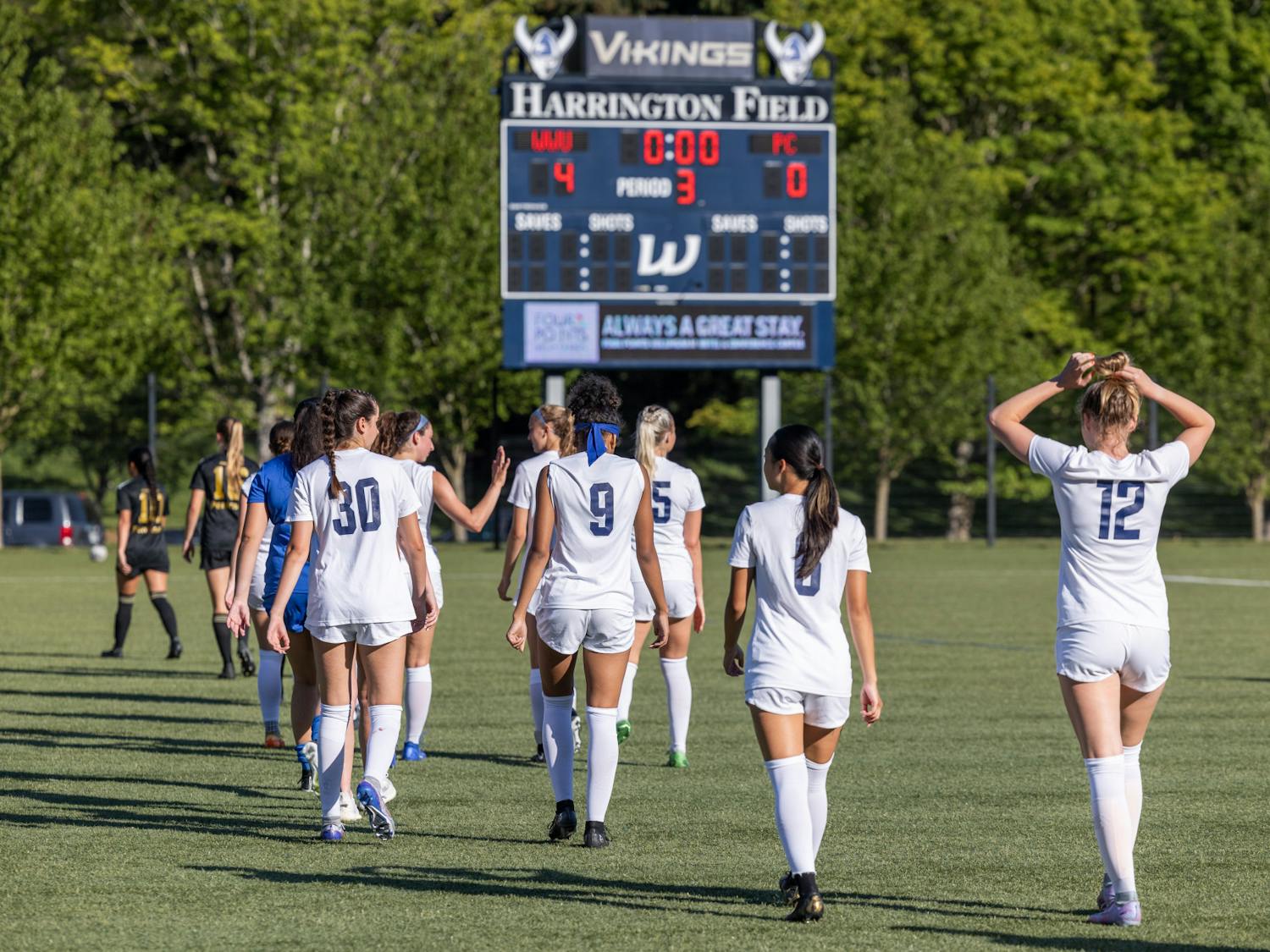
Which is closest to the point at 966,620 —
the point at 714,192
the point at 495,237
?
the point at 714,192

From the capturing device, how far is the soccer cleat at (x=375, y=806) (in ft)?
25.5

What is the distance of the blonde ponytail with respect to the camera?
8.88m

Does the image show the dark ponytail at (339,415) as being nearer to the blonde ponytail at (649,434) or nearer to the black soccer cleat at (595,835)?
the blonde ponytail at (649,434)

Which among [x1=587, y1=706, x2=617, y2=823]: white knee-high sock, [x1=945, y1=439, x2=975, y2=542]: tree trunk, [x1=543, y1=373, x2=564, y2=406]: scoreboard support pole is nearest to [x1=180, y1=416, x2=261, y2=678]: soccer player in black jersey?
[x1=587, y1=706, x2=617, y2=823]: white knee-high sock

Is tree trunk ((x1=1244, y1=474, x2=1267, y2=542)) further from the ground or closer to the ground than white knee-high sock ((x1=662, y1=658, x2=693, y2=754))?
closer to the ground

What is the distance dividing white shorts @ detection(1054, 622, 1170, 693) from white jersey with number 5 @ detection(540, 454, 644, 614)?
6.84ft

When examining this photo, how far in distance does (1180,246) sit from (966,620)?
91.7 feet

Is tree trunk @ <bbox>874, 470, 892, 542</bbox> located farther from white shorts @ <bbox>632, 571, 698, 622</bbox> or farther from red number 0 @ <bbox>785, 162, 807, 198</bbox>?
white shorts @ <bbox>632, 571, 698, 622</bbox>

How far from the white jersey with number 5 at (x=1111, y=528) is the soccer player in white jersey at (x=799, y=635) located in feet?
2.29

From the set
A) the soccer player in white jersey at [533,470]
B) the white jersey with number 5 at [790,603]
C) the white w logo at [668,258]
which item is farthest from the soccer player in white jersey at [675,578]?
the white w logo at [668,258]

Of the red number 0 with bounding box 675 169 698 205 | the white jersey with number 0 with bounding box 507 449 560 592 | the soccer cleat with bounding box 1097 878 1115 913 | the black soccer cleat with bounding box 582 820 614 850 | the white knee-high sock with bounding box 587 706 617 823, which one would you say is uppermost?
the red number 0 with bounding box 675 169 698 205

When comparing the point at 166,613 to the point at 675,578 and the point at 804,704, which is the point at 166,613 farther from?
the point at 804,704

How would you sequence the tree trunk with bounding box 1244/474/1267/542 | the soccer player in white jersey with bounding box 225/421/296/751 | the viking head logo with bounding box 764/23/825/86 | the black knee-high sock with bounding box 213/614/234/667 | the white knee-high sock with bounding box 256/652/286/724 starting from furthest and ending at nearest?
the tree trunk with bounding box 1244/474/1267/542 → the viking head logo with bounding box 764/23/825/86 → the black knee-high sock with bounding box 213/614/234/667 → the white knee-high sock with bounding box 256/652/286/724 → the soccer player in white jersey with bounding box 225/421/296/751

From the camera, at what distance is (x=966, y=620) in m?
20.6
